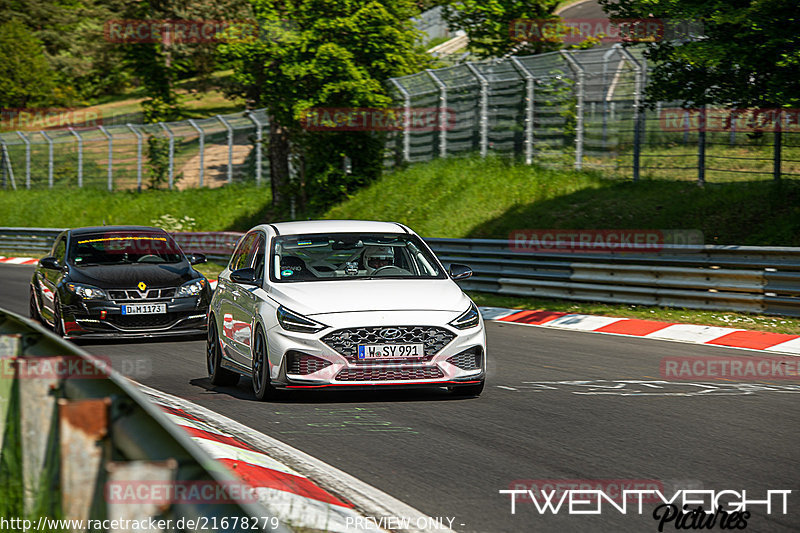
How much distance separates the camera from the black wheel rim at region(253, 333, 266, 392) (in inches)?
355

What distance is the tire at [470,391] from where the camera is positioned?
9164mm

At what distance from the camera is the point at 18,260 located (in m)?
37.3

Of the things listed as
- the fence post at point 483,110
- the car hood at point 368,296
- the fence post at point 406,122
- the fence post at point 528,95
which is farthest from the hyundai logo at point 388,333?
the fence post at point 406,122

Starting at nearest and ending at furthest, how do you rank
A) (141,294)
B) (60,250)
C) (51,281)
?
(141,294) < (51,281) < (60,250)

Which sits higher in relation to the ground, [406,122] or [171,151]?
[406,122]

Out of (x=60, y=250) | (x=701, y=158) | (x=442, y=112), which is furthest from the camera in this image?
(x=442, y=112)

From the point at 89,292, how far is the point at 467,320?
635 cm

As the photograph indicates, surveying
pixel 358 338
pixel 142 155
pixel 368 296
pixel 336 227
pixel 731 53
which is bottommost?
pixel 142 155

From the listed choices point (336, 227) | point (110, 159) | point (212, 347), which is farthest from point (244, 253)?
point (110, 159)

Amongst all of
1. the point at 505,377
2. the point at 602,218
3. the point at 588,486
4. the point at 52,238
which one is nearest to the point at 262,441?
the point at 588,486

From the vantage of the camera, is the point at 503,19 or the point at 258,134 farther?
the point at 258,134

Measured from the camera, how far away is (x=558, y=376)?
10.6 m

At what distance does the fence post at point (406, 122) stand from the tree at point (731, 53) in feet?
43.8

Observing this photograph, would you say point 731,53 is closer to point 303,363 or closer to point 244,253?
point 244,253
